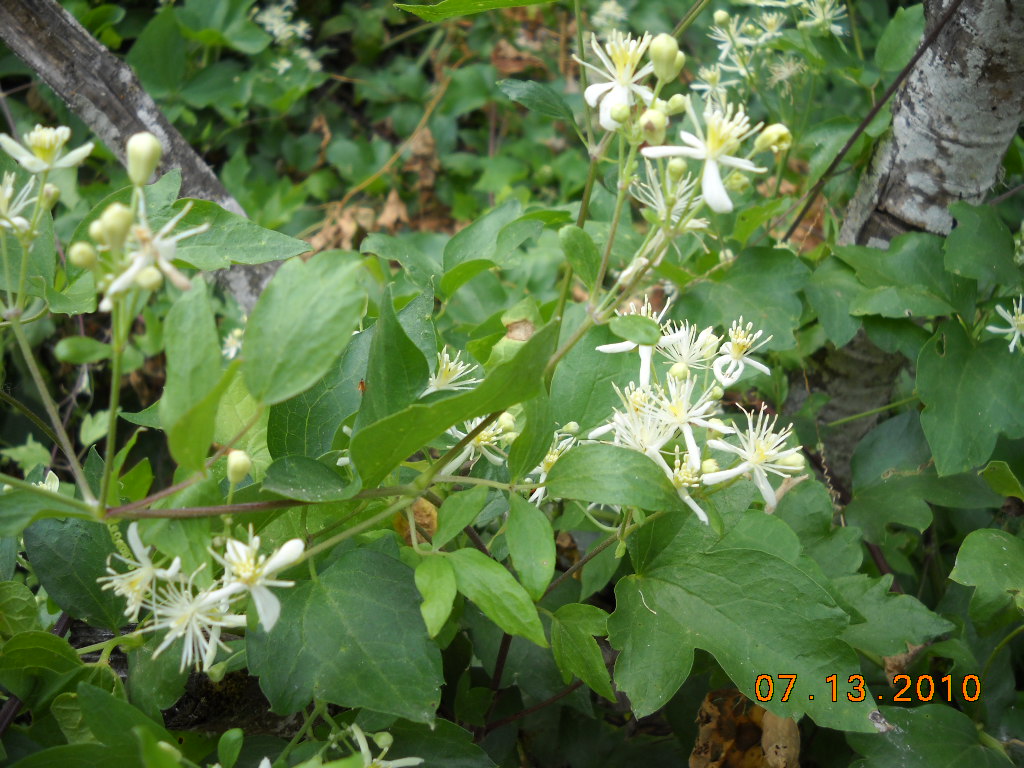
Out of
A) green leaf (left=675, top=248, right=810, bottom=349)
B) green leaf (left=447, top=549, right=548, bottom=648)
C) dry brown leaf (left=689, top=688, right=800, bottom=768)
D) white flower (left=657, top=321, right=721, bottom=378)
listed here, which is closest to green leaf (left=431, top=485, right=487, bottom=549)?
green leaf (left=447, top=549, right=548, bottom=648)

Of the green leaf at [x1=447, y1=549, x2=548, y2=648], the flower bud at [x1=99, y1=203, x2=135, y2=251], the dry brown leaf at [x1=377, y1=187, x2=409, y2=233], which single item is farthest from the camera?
the dry brown leaf at [x1=377, y1=187, x2=409, y2=233]

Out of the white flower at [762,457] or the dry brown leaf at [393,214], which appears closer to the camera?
the white flower at [762,457]

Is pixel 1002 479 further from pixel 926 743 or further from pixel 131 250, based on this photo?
pixel 131 250

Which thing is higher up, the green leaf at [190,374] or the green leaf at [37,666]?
the green leaf at [190,374]

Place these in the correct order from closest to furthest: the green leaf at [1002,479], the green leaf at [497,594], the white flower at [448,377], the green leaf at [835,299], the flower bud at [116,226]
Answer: the flower bud at [116,226] < the green leaf at [497,594] < the white flower at [448,377] < the green leaf at [1002,479] < the green leaf at [835,299]

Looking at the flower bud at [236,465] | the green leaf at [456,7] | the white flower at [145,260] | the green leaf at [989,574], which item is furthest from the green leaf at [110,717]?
the green leaf at [989,574]

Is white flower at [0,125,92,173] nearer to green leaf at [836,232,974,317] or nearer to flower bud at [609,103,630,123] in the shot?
flower bud at [609,103,630,123]

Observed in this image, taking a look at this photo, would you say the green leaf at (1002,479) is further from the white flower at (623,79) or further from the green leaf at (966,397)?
the white flower at (623,79)
